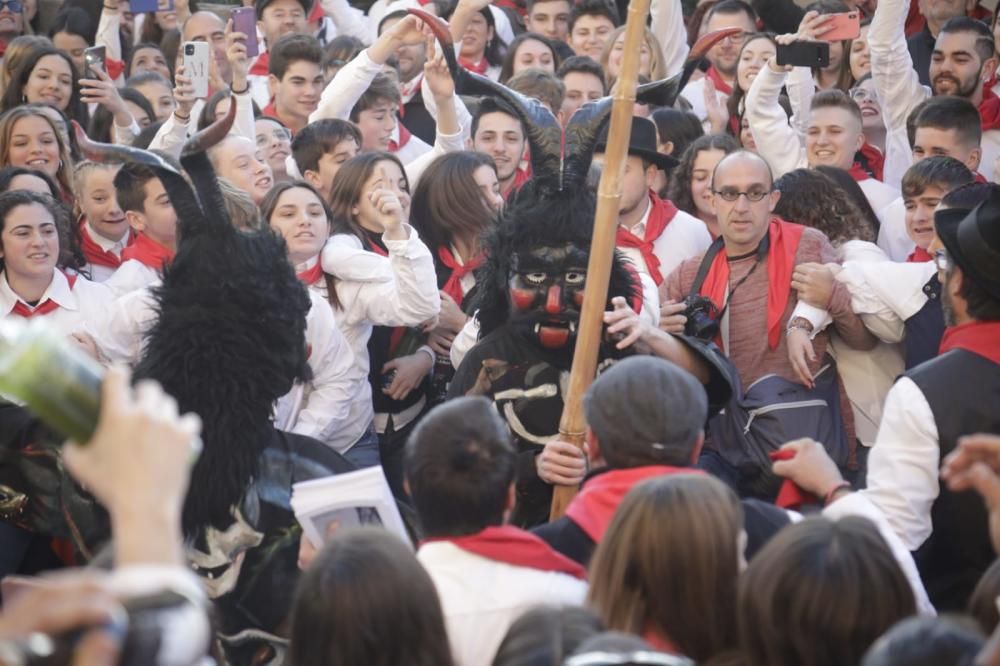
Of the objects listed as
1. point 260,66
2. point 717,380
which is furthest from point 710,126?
point 717,380

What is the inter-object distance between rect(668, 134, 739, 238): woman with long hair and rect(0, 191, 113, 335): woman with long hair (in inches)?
97.7

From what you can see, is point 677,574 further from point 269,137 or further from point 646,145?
point 269,137

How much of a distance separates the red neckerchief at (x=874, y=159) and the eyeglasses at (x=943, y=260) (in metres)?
2.26

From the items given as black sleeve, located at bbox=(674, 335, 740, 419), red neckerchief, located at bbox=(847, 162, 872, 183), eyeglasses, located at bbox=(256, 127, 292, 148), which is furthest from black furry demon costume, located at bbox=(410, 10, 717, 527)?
eyeglasses, located at bbox=(256, 127, 292, 148)

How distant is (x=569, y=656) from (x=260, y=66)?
709cm

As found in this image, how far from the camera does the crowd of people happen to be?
2818mm

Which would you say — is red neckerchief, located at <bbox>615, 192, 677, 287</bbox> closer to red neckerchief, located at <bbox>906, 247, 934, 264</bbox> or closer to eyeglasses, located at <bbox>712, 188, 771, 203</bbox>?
eyeglasses, located at <bbox>712, 188, 771, 203</bbox>

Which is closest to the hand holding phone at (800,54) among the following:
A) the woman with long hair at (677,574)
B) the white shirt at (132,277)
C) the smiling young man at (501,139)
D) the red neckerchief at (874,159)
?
the red neckerchief at (874,159)

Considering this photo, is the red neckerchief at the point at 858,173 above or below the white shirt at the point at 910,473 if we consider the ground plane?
above

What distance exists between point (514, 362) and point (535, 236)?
1.32ft

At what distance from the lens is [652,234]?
19.8ft

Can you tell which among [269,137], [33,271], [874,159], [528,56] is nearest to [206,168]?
[33,271]

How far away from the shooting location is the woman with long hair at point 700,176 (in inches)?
256

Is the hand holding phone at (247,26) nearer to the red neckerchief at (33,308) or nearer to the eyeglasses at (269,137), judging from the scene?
the eyeglasses at (269,137)
